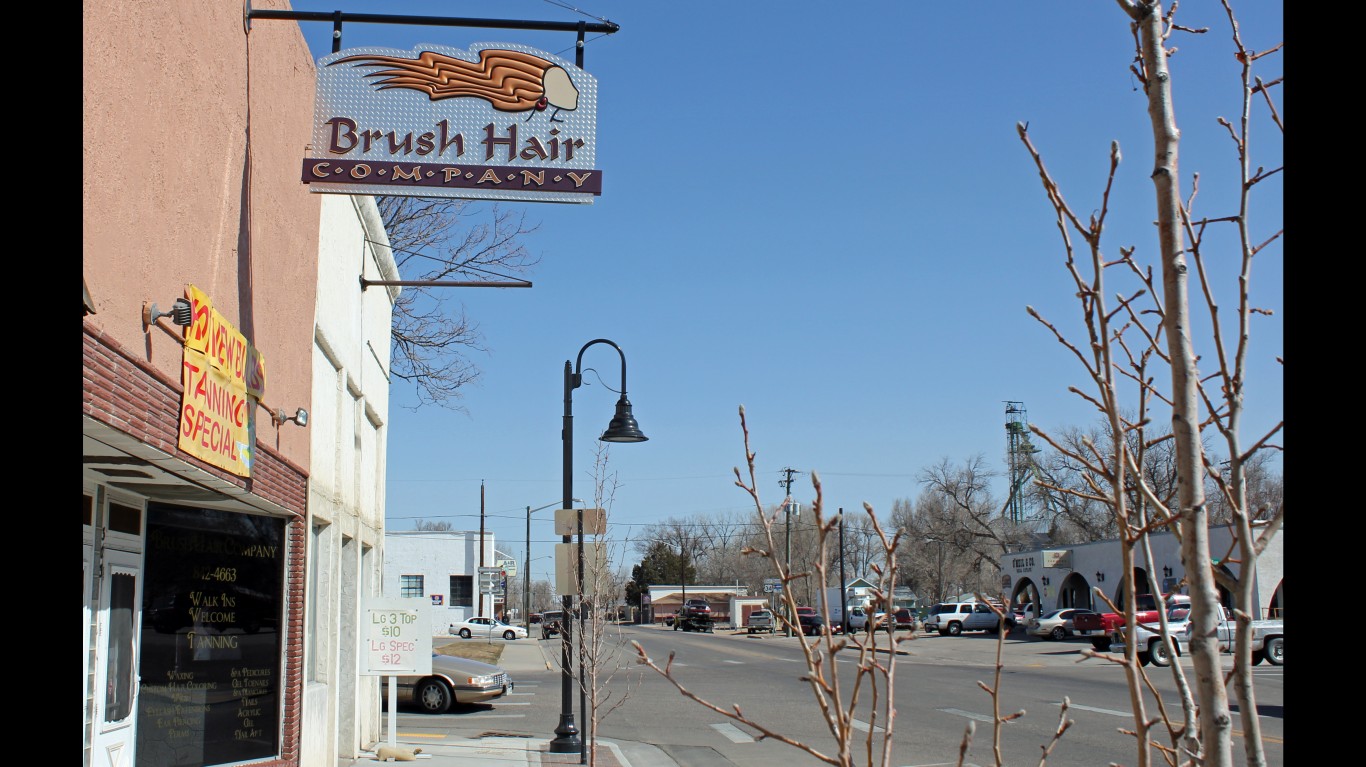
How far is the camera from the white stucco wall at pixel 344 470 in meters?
11.7

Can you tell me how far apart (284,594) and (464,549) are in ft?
192

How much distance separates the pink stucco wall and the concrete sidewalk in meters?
4.88

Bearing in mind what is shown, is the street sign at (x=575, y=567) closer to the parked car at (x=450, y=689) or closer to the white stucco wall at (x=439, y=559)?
the parked car at (x=450, y=689)

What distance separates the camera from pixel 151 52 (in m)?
6.39

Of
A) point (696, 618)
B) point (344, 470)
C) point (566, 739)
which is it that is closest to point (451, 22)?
point (344, 470)

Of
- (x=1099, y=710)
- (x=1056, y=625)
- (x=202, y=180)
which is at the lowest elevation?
(x=1056, y=625)

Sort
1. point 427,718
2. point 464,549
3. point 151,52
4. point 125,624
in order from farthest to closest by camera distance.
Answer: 1. point 464,549
2. point 427,718
3. point 125,624
4. point 151,52

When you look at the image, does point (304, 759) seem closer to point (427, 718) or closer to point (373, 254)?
point (373, 254)

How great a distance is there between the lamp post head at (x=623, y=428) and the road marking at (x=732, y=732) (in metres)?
5.08

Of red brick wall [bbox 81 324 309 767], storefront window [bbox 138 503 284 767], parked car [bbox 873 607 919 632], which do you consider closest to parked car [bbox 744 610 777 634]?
red brick wall [bbox 81 324 309 767]

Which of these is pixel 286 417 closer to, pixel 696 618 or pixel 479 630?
pixel 479 630

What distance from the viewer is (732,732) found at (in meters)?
17.8

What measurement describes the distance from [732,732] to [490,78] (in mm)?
12095
